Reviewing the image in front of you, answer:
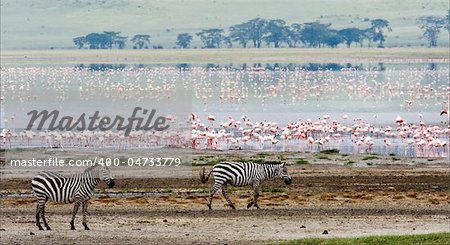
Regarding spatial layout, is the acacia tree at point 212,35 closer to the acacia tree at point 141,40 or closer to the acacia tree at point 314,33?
the acacia tree at point 141,40

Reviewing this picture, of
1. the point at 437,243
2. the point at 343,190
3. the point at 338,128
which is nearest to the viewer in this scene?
the point at 437,243

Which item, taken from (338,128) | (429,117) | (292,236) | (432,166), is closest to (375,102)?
(429,117)

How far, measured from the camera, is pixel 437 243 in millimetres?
18125

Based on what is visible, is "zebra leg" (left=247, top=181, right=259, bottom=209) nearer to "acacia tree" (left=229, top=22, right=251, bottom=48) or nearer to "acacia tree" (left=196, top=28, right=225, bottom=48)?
"acacia tree" (left=196, top=28, right=225, bottom=48)

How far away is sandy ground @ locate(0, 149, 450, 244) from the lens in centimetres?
2098

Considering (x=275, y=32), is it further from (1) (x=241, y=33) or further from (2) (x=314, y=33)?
(1) (x=241, y=33)

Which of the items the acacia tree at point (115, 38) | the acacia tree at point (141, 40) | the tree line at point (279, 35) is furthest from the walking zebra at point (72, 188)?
the acacia tree at point (115, 38)

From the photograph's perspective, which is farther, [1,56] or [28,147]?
[1,56]

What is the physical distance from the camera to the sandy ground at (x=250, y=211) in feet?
68.8

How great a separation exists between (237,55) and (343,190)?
147m

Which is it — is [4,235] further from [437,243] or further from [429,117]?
[429,117]

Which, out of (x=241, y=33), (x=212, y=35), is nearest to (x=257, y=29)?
(x=241, y=33)

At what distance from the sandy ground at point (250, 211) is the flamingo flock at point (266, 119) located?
9852mm

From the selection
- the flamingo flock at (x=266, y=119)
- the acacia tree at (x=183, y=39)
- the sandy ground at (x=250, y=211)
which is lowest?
the flamingo flock at (x=266, y=119)
